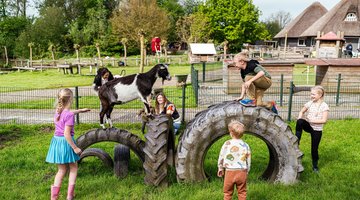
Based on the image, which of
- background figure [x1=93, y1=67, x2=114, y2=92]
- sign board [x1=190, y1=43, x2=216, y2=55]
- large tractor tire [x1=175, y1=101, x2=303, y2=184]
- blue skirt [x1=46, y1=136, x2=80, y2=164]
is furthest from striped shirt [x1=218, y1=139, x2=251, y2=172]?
sign board [x1=190, y1=43, x2=216, y2=55]

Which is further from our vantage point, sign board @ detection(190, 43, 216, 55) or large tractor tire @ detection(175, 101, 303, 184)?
sign board @ detection(190, 43, 216, 55)

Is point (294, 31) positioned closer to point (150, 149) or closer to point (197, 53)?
point (197, 53)

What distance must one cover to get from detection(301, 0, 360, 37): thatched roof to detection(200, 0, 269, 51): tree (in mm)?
13809

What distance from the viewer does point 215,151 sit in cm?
780

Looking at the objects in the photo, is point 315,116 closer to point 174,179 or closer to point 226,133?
point 226,133

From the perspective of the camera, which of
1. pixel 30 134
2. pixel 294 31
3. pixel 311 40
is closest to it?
pixel 30 134

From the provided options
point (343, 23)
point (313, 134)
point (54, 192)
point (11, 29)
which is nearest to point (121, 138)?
point (54, 192)

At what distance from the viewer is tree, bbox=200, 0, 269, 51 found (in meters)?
58.4

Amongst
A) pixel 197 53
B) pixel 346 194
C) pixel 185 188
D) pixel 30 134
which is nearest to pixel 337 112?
pixel 346 194

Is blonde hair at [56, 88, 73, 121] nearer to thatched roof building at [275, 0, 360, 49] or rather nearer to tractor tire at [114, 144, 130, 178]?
tractor tire at [114, 144, 130, 178]

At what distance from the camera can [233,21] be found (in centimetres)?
5884

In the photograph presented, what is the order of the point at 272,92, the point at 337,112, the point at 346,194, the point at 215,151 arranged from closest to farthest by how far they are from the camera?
the point at 346,194 → the point at 215,151 → the point at 337,112 → the point at 272,92

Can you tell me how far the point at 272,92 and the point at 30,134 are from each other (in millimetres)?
11040

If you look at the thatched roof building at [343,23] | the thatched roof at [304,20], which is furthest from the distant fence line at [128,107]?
the thatched roof at [304,20]
